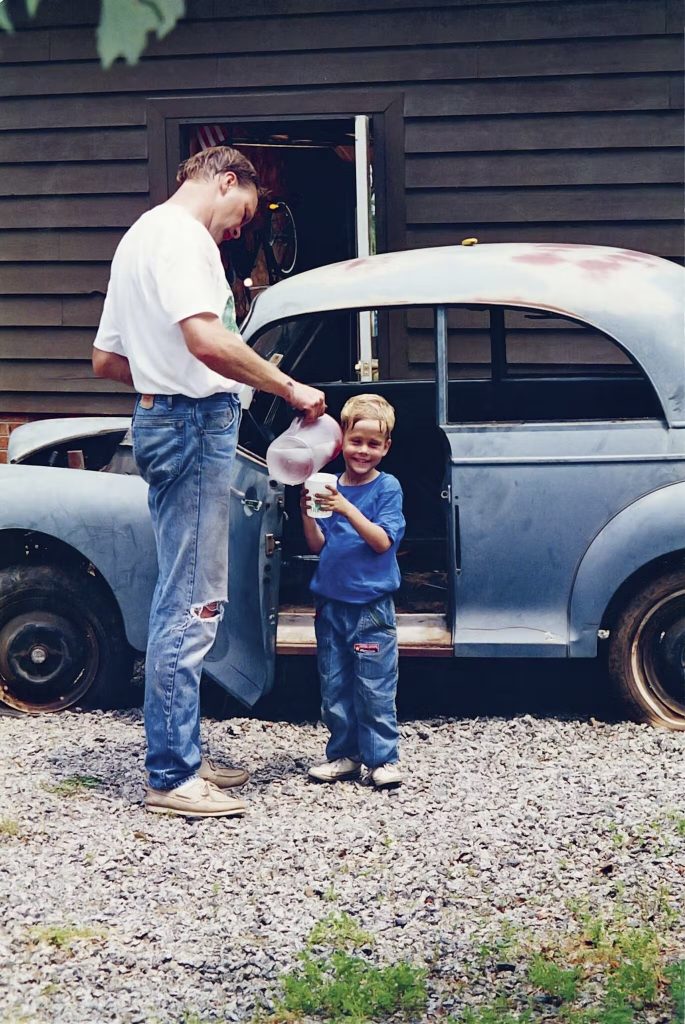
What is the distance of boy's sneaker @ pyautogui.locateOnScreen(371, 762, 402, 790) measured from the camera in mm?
4223

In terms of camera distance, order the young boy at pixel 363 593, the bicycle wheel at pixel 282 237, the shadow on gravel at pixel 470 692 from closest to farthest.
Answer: the young boy at pixel 363 593 < the shadow on gravel at pixel 470 692 < the bicycle wheel at pixel 282 237

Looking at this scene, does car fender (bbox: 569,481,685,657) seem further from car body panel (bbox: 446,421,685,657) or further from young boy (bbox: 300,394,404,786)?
young boy (bbox: 300,394,404,786)

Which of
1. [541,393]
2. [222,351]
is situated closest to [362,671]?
[222,351]

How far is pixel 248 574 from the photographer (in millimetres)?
4535

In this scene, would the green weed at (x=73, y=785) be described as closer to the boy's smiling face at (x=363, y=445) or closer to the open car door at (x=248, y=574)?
the open car door at (x=248, y=574)

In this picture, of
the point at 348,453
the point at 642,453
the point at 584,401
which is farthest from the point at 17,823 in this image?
the point at 584,401

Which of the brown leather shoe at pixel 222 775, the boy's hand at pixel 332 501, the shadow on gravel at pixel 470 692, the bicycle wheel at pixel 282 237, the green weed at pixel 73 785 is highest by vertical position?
the bicycle wheel at pixel 282 237

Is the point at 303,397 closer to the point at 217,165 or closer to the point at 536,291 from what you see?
the point at 217,165

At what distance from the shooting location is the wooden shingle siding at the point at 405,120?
6.97 meters

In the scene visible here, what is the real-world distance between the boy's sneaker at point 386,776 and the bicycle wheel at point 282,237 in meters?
5.18

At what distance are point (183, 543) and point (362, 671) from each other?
75 centimetres

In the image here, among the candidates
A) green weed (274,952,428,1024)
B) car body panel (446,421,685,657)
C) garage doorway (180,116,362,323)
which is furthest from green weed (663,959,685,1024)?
garage doorway (180,116,362,323)

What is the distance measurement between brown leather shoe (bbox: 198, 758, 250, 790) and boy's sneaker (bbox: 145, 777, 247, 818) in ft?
0.65

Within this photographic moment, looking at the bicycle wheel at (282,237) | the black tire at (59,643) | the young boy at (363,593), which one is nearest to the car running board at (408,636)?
the young boy at (363,593)
